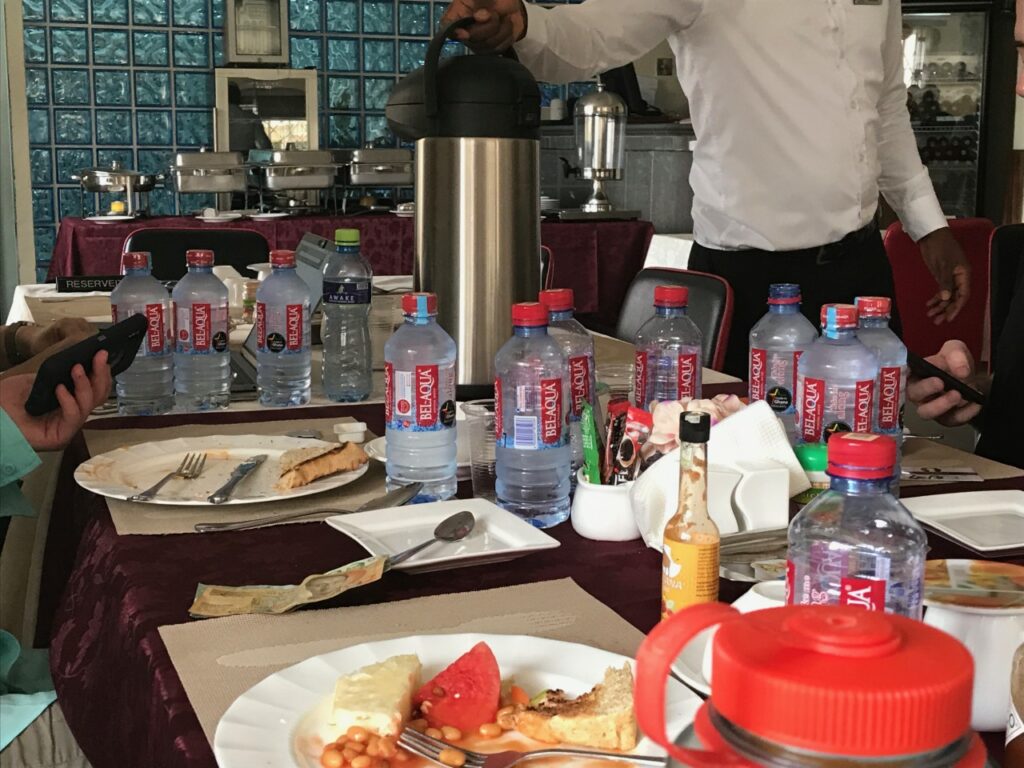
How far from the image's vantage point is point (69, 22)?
19.2 ft

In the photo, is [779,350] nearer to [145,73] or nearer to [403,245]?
[403,245]

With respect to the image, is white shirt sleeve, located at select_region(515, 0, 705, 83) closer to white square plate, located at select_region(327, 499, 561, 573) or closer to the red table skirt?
white square plate, located at select_region(327, 499, 561, 573)

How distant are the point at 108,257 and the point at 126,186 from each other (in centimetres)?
70

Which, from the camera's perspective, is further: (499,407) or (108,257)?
(108,257)

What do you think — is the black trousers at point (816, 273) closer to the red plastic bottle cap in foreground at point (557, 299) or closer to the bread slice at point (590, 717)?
the red plastic bottle cap in foreground at point (557, 299)

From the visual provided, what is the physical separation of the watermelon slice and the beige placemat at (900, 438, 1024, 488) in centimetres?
69

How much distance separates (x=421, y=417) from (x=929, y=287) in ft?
12.9

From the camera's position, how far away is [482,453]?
3.96ft

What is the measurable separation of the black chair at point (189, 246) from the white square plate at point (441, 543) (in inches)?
92.3

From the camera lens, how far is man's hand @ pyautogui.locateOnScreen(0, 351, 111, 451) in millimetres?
1238

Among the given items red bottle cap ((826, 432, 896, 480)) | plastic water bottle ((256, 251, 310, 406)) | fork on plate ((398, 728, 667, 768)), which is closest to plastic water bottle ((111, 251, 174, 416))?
plastic water bottle ((256, 251, 310, 406))

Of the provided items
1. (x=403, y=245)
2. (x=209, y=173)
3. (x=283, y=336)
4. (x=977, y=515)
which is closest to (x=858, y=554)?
(x=977, y=515)

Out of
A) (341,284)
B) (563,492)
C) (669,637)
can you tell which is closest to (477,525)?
(563,492)

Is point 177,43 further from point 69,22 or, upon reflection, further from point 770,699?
point 770,699
